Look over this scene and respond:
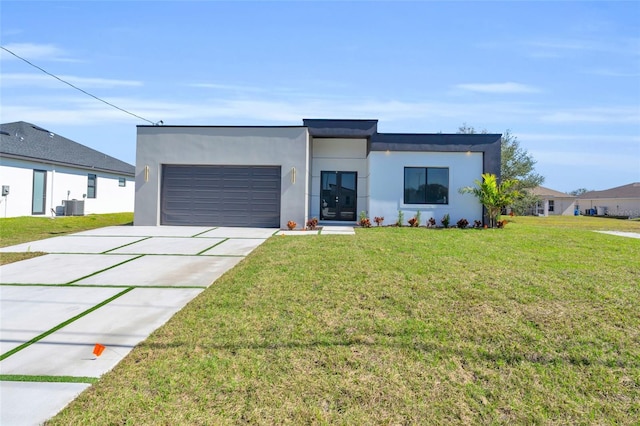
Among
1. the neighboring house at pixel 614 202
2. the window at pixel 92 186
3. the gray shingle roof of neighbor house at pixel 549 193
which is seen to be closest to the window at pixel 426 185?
the window at pixel 92 186

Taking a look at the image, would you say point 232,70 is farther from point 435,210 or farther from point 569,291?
point 569,291

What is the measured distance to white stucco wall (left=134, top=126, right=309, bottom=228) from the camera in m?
12.5

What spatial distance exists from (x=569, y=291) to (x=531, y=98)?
34.3 feet

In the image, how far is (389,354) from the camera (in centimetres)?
295

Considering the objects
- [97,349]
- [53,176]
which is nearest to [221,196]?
[97,349]

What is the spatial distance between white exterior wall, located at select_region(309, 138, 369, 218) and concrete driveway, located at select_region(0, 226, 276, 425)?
698 centimetres

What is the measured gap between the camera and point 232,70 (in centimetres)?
1264

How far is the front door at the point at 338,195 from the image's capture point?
15000mm

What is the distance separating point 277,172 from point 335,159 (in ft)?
11.1

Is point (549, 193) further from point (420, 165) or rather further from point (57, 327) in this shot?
point (57, 327)

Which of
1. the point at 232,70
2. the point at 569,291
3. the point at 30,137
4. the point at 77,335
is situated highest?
the point at 232,70

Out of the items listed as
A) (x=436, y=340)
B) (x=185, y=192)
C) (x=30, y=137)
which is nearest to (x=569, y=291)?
(x=436, y=340)

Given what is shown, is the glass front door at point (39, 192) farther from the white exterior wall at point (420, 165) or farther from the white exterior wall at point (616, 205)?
the white exterior wall at point (616, 205)

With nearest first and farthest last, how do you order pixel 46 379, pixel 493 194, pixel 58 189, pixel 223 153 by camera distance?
pixel 46 379 < pixel 493 194 < pixel 223 153 < pixel 58 189
